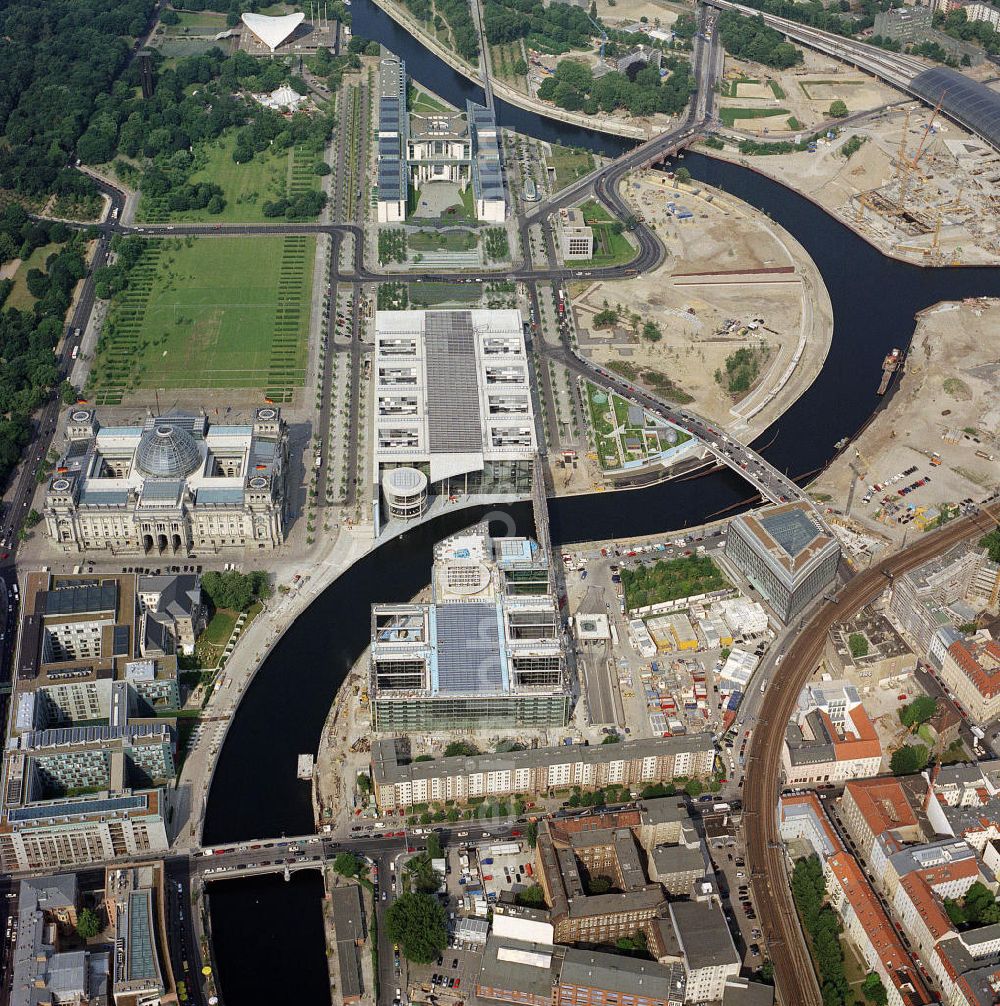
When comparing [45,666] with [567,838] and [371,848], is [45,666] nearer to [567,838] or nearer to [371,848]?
[371,848]

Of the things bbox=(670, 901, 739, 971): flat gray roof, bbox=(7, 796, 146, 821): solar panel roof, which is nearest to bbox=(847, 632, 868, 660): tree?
bbox=(670, 901, 739, 971): flat gray roof

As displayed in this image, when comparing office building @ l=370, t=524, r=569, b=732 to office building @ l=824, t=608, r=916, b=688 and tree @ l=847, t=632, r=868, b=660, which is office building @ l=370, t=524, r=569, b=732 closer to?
office building @ l=824, t=608, r=916, b=688

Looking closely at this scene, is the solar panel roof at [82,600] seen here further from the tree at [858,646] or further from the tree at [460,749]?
the tree at [858,646]

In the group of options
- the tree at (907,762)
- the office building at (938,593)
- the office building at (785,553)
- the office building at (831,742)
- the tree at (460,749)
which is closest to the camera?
the office building at (831,742)

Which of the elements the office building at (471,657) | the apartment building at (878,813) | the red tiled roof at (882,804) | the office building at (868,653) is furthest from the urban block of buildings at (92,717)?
the office building at (868,653)

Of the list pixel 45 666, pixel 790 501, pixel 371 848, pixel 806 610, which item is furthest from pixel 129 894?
pixel 790 501
